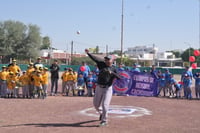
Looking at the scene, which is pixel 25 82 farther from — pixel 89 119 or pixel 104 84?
pixel 104 84

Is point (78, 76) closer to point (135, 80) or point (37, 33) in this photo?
point (135, 80)

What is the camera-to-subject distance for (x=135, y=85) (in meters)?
16.7

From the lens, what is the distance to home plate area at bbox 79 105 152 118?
10023 mm

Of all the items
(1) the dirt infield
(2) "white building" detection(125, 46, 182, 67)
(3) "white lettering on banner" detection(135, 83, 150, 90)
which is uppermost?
(2) "white building" detection(125, 46, 182, 67)

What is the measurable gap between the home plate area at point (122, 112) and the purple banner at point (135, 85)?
4.74 meters

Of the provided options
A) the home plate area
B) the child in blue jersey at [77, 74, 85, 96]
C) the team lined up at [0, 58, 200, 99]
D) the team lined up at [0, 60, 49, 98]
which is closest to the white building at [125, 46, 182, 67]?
the team lined up at [0, 58, 200, 99]

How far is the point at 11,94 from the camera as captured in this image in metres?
14.9

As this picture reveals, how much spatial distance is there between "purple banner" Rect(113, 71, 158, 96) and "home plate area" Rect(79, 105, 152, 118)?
186 inches

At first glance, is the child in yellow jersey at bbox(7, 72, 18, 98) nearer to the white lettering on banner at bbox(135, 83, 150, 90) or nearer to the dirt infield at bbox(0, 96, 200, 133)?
the dirt infield at bbox(0, 96, 200, 133)

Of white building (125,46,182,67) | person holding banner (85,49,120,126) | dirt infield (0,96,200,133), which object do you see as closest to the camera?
dirt infield (0,96,200,133)

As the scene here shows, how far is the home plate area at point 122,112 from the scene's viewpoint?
32.9ft


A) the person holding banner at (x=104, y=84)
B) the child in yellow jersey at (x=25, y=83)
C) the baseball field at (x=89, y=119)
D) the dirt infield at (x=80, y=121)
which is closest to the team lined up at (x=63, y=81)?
the child in yellow jersey at (x=25, y=83)

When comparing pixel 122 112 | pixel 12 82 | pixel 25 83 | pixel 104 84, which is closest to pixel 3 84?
pixel 12 82

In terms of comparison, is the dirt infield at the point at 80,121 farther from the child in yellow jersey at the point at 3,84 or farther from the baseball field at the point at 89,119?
the child in yellow jersey at the point at 3,84
